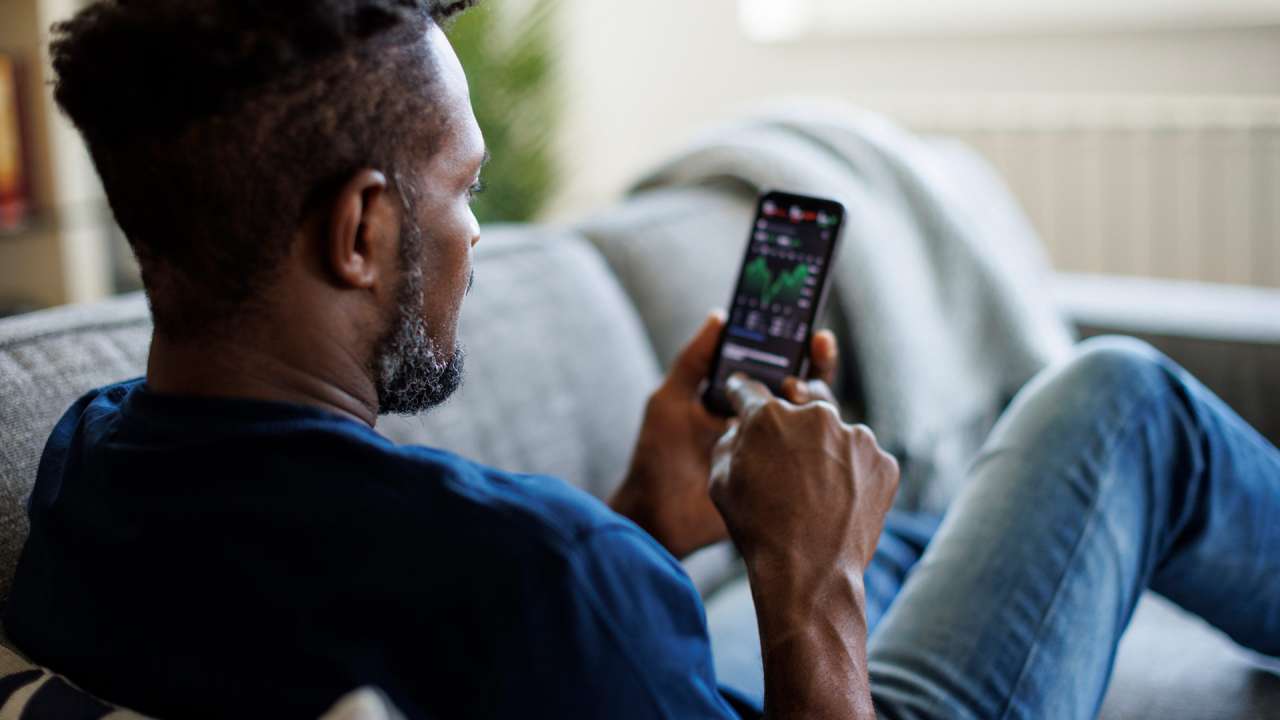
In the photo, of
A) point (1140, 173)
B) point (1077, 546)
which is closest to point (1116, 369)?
point (1077, 546)

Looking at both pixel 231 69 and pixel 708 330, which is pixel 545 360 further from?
pixel 231 69

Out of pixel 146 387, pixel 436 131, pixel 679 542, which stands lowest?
pixel 679 542

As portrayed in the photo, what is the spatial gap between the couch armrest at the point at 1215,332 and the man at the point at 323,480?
1.11 meters

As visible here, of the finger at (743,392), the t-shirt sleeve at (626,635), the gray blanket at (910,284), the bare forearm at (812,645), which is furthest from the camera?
the gray blanket at (910,284)

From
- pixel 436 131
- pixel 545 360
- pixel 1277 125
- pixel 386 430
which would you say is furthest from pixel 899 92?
pixel 436 131

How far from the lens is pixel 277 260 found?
1.95 feet

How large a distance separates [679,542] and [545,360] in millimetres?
254

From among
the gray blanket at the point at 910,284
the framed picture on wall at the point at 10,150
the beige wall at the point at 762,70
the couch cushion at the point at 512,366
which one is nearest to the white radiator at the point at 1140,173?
the beige wall at the point at 762,70

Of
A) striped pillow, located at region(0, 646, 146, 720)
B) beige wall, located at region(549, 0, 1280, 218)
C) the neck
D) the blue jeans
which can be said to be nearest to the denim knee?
the blue jeans

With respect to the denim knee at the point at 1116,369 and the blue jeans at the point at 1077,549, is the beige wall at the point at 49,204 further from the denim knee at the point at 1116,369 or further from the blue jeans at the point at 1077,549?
the denim knee at the point at 1116,369

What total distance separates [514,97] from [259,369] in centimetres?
233

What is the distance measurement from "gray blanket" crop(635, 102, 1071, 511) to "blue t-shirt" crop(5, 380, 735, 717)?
3.26ft

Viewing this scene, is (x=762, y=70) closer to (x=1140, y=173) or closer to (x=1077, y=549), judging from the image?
(x=1140, y=173)

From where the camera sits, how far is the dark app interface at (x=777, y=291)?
101 centimetres
